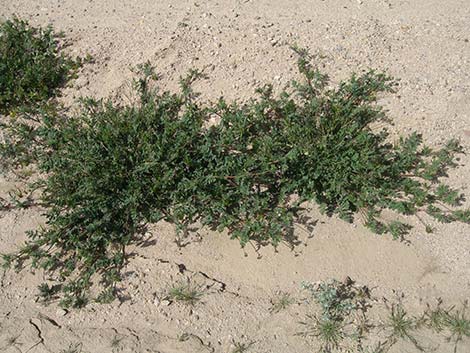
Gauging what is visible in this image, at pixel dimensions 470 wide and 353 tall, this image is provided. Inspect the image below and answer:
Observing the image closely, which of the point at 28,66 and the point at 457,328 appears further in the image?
the point at 28,66

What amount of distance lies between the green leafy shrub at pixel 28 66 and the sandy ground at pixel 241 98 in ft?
0.89

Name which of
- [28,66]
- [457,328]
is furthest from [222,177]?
[28,66]

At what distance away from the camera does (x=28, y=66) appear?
6.74 meters

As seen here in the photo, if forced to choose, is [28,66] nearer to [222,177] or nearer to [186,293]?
[222,177]

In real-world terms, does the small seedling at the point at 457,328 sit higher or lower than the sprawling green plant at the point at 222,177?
lower

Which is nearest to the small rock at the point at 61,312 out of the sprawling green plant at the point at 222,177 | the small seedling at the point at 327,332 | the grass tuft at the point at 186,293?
the sprawling green plant at the point at 222,177

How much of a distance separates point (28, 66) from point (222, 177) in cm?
332

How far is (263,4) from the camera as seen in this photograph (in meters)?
7.41

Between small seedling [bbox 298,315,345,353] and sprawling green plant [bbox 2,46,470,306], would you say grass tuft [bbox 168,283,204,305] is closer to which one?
sprawling green plant [bbox 2,46,470,306]

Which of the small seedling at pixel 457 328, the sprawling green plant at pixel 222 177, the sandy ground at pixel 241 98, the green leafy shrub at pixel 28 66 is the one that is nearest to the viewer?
the small seedling at pixel 457 328

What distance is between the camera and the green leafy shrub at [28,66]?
6652mm

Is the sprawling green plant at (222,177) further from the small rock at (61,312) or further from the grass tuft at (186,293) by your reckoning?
the grass tuft at (186,293)

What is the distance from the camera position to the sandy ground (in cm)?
493

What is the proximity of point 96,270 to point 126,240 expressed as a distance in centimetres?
44
